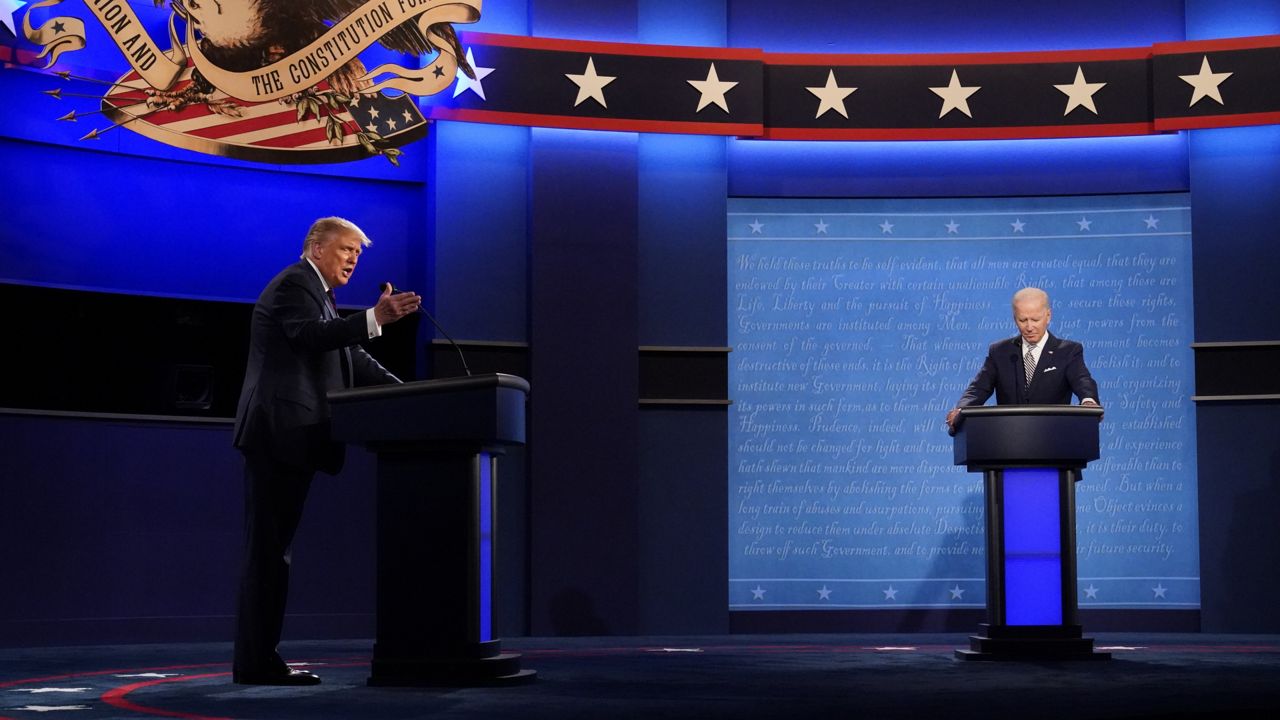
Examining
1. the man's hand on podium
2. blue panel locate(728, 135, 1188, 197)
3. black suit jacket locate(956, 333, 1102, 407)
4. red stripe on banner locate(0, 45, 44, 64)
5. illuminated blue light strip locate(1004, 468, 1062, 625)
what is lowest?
illuminated blue light strip locate(1004, 468, 1062, 625)

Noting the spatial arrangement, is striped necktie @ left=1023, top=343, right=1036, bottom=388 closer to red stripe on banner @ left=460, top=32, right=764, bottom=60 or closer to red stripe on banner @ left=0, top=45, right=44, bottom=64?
red stripe on banner @ left=460, top=32, right=764, bottom=60

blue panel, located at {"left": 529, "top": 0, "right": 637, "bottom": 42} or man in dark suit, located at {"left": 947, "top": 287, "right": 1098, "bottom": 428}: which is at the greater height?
blue panel, located at {"left": 529, "top": 0, "right": 637, "bottom": 42}

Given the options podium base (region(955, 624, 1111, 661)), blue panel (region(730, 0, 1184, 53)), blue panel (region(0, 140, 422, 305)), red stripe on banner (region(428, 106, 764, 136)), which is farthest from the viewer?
blue panel (region(730, 0, 1184, 53))

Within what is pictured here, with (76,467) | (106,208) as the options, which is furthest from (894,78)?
(76,467)

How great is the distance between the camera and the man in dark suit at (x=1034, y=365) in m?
5.84

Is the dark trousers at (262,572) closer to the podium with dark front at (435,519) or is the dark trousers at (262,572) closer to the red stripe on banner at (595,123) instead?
the podium with dark front at (435,519)

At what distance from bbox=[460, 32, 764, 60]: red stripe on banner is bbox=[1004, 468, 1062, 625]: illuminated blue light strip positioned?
3.21 m

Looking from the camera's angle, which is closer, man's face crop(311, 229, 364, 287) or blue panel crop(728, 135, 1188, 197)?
man's face crop(311, 229, 364, 287)

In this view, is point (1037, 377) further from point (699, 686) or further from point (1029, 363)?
point (699, 686)

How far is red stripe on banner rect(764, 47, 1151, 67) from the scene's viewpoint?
782 cm

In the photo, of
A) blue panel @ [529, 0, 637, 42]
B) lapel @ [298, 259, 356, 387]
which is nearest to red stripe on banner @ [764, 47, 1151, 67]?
blue panel @ [529, 0, 637, 42]

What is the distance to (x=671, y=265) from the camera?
780 centimetres

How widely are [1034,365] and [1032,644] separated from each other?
3.86 ft

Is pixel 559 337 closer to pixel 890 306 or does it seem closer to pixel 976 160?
pixel 890 306
